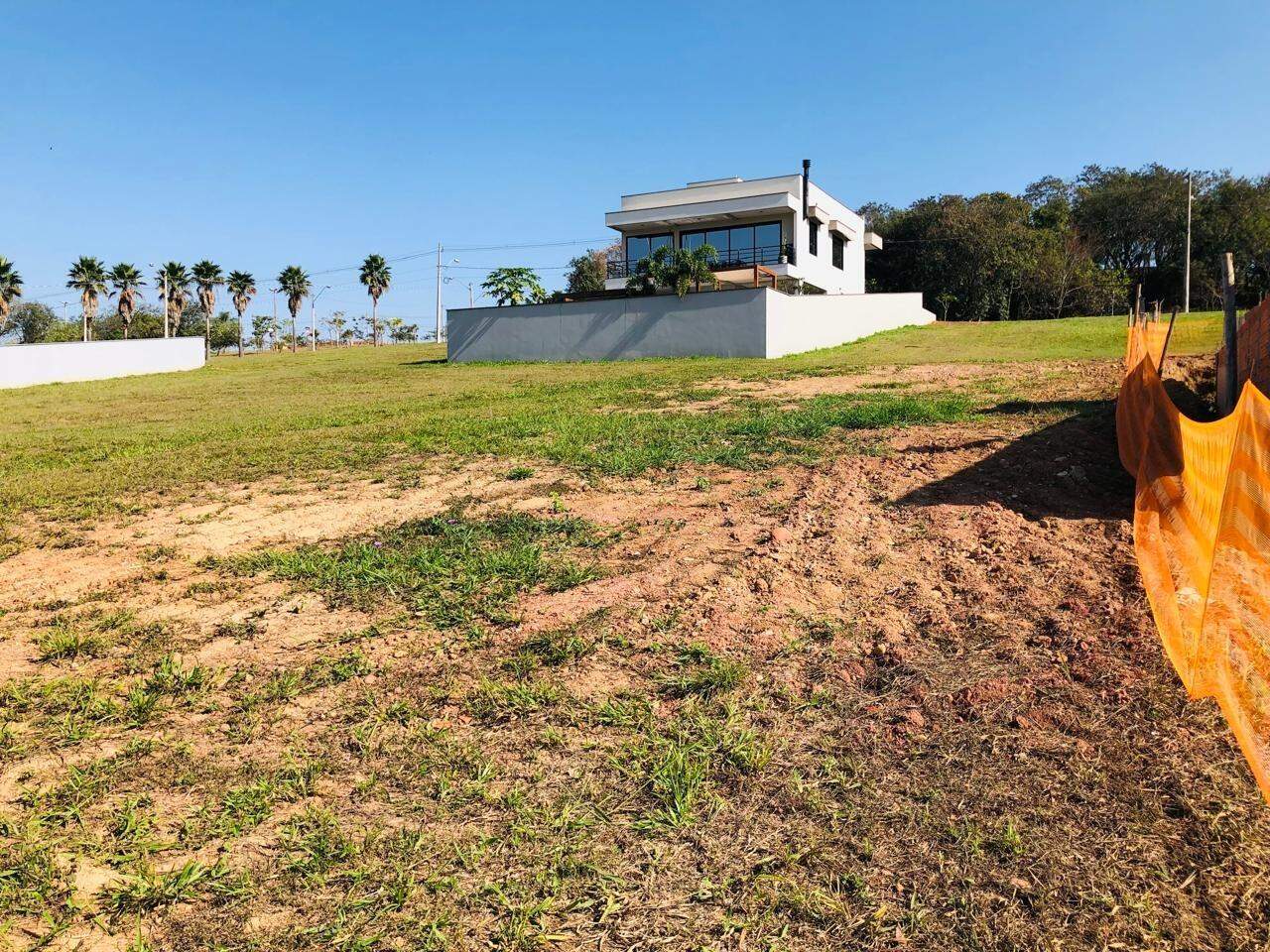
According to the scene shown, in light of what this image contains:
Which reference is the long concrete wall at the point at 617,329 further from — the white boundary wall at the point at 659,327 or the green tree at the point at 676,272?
the green tree at the point at 676,272

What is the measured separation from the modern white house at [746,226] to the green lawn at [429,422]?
15.6 m

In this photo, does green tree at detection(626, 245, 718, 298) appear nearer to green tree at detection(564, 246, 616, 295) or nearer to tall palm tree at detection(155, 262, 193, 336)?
green tree at detection(564, 246, 616, 295)

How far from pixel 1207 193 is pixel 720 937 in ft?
201

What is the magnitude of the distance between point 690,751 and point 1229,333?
26.1ft

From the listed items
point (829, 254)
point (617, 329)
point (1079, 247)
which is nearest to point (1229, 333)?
point (617, 329)

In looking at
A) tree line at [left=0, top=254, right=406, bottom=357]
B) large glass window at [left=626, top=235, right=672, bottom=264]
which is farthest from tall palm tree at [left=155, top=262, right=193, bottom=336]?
large glass window at [left=626, top=235, right=672, bottom=264]

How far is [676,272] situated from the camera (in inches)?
1032

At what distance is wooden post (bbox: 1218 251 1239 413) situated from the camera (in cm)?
764

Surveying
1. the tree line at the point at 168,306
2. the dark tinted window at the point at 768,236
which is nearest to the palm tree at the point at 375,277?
the tree line at the point at 168,306

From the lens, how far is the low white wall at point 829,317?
Result: 24922mm

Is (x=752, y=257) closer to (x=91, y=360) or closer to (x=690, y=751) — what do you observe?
(x=91, y=360)

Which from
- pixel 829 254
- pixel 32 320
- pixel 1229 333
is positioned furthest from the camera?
pixel 32 320

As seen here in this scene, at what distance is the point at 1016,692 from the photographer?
3.32m

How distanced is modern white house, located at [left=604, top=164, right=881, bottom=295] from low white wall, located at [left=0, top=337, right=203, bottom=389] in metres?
20.3
